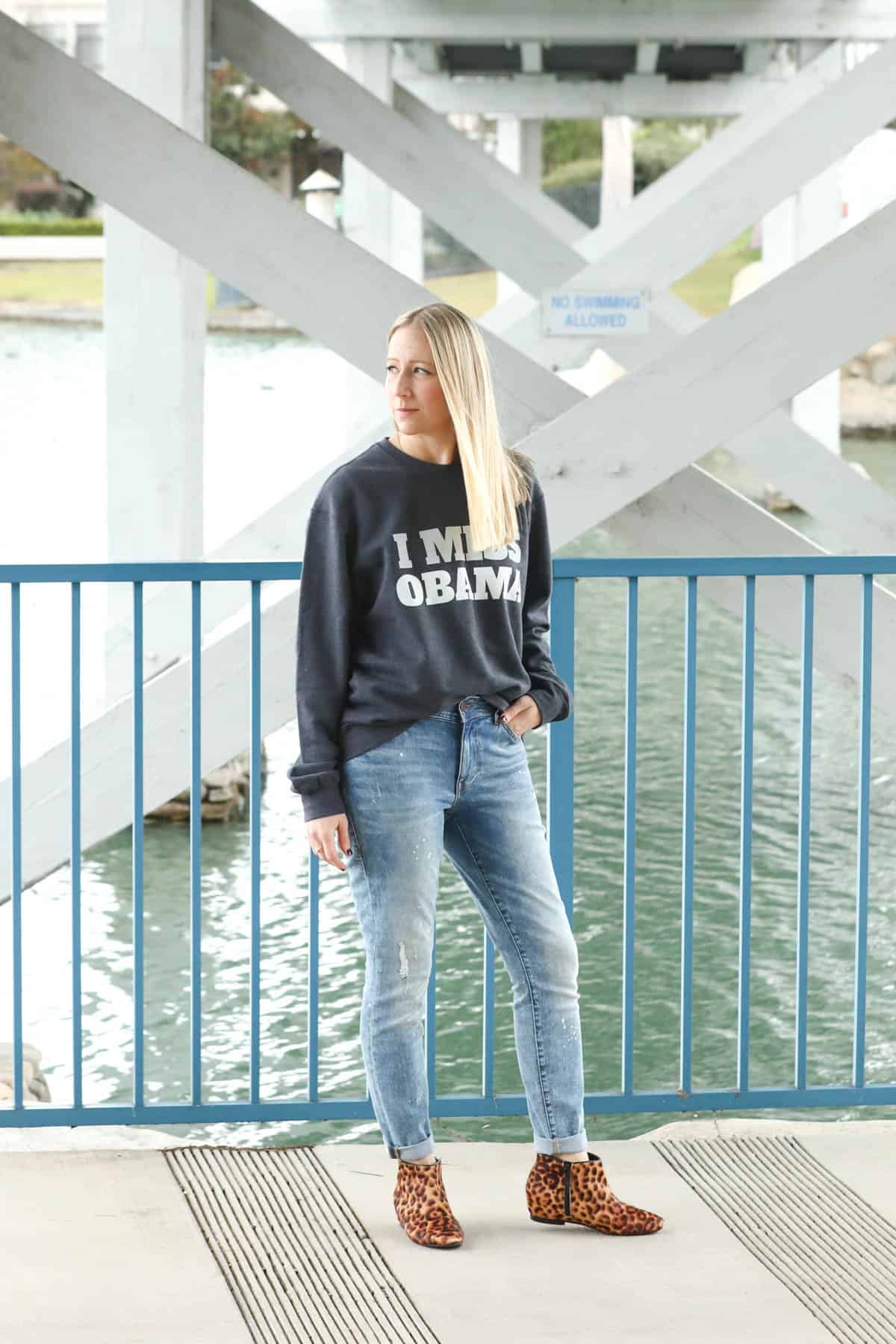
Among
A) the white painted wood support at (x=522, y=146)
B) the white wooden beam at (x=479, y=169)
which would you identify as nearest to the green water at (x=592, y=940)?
the white wooden beam at (x=479, y=169)

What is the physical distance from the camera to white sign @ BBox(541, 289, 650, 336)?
33.3ft

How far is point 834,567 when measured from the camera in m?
4.17

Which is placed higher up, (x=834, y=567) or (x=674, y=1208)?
(x=834, y=567)

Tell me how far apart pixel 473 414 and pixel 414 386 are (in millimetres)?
115

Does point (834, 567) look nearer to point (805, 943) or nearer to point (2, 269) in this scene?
point (805, 943)

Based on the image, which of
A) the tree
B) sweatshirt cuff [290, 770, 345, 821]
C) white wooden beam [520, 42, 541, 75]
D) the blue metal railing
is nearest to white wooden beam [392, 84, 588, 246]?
white wooden beam [520, 42, 541, 75]

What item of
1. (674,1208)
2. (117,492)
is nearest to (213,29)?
(117,492)

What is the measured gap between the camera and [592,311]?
10289mm

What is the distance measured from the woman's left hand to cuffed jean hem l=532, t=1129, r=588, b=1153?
0.77 m

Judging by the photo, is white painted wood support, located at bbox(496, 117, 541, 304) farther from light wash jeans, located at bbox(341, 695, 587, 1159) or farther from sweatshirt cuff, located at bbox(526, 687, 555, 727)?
light wash jeans, located at bbox(341, 695, 587, 1159)

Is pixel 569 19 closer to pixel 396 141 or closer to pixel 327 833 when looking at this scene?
pixel 396 141

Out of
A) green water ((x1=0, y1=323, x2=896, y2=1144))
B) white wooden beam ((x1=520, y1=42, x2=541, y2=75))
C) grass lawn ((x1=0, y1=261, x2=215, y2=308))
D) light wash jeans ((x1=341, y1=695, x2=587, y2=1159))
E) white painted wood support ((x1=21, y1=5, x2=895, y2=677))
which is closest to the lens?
light wash jeans ((x1=341, y1=695, x2=587, y2=1159))

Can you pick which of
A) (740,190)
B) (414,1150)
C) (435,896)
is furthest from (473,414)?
(740,190)

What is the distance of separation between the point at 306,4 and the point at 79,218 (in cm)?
5775
